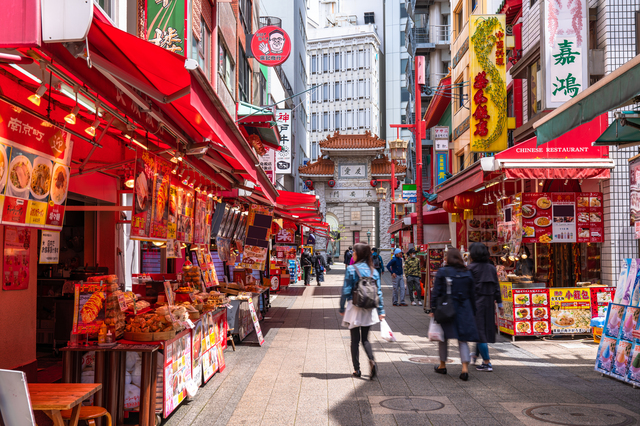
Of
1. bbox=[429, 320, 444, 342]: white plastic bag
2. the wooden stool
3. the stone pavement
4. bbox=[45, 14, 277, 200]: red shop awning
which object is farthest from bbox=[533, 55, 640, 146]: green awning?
the wooden stool

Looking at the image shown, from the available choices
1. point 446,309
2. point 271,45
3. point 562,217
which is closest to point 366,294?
point 446,309

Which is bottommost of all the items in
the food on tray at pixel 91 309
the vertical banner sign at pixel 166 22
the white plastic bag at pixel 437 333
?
the white plastic bag at pixel 437 333

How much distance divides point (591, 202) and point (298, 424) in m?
8.82

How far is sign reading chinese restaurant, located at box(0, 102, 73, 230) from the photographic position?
410 cm

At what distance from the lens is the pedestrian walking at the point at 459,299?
828cm

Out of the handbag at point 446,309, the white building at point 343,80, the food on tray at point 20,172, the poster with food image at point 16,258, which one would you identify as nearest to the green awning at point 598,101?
the handbag at point 446,309

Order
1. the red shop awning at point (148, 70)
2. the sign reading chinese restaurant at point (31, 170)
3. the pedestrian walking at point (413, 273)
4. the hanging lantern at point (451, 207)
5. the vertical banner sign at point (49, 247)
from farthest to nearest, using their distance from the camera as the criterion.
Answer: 1. the pedestrian walking at point (413, 273)
2. the hanging lantern at point (451, 207)
3. the vertical banner sign at point (49, 247)
4. the sign reading chinese restaurant at point (31, 170)
5. the red shop awning at point (148, 70)

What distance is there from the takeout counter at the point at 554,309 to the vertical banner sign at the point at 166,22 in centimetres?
852

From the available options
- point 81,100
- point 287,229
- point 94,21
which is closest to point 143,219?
point 81,100

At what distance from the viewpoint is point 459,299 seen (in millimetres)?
8398

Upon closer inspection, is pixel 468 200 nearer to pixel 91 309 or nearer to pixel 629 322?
pixel 629 322

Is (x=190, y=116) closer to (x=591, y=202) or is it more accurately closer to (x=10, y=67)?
(x=10, y=67)

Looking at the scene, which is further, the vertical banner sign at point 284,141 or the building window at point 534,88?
the vertical banner sign at point 284,141

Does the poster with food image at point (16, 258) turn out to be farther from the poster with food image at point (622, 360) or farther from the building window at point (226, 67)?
the building window at point (226, 67)
